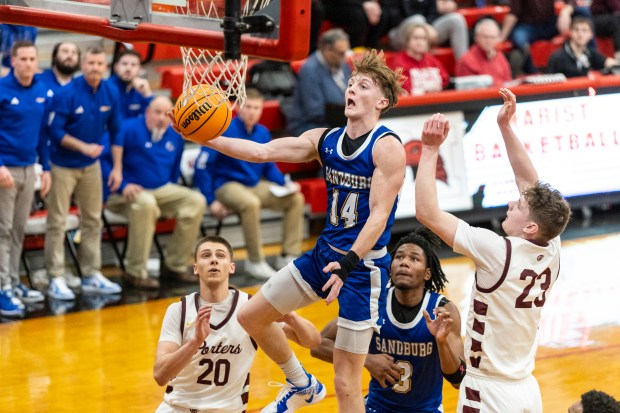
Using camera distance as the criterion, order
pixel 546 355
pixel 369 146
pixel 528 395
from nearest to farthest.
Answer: pixel 528 395, pixel 369 146, pixel 546 355

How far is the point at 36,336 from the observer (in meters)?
9.28

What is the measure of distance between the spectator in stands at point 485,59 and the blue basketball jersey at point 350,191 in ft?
25.2

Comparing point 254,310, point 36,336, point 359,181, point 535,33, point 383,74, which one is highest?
point 535,33

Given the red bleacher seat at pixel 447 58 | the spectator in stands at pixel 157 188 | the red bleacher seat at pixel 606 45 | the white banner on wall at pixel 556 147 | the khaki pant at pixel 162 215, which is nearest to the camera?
the khaki pant at pixel 162 215

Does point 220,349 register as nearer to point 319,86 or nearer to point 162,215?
point 162,215

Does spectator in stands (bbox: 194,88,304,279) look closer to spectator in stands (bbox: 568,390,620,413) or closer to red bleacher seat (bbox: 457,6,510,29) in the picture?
spectator in stands (bbox: 568,390,620,413)

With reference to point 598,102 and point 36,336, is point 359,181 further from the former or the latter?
point 598,102

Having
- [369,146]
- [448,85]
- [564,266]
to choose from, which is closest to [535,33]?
[448,85]

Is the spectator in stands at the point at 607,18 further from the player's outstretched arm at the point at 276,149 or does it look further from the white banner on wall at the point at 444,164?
the player's outstretched arm at the point at 276,149

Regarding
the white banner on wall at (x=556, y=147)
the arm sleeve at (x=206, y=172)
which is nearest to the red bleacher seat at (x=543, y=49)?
the white banner on wall at (x=556, y=147)

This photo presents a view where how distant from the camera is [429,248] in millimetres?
6586

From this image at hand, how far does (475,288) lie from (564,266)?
227 inches

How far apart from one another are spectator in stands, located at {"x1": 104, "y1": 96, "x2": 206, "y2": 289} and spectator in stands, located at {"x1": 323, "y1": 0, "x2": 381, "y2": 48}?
4.11m

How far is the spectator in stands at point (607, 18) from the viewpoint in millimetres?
16469
